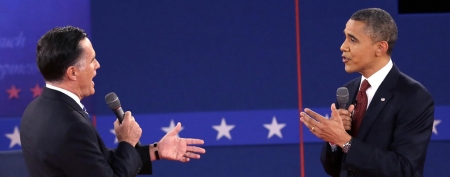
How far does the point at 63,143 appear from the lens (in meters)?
1.94

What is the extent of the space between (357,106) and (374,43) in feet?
0.80

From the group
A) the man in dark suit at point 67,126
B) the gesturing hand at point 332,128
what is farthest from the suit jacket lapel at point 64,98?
the gesturing hand at point 332,128

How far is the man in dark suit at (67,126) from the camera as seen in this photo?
195 centimetres

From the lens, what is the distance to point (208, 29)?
3992 mm

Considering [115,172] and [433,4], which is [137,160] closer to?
[115,172]

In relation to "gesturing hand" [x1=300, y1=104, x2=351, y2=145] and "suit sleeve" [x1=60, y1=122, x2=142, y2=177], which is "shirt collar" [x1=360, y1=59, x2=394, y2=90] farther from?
"suit sleeve" [x1=60, y1=122, x2=142, y2=177]

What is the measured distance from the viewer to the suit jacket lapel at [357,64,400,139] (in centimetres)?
237

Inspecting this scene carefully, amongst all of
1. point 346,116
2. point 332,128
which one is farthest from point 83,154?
point 346,116

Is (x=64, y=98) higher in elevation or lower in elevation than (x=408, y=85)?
lower

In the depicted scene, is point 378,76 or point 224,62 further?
point 224,62

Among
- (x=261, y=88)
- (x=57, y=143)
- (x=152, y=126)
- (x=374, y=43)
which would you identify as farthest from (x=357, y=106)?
(x=152, y=126)

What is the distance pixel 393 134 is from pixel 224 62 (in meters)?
1.80

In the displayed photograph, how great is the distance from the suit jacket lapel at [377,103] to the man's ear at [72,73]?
40.4 inches

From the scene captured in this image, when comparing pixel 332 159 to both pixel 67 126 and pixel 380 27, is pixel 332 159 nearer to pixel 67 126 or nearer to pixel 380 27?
pixel 380 27
